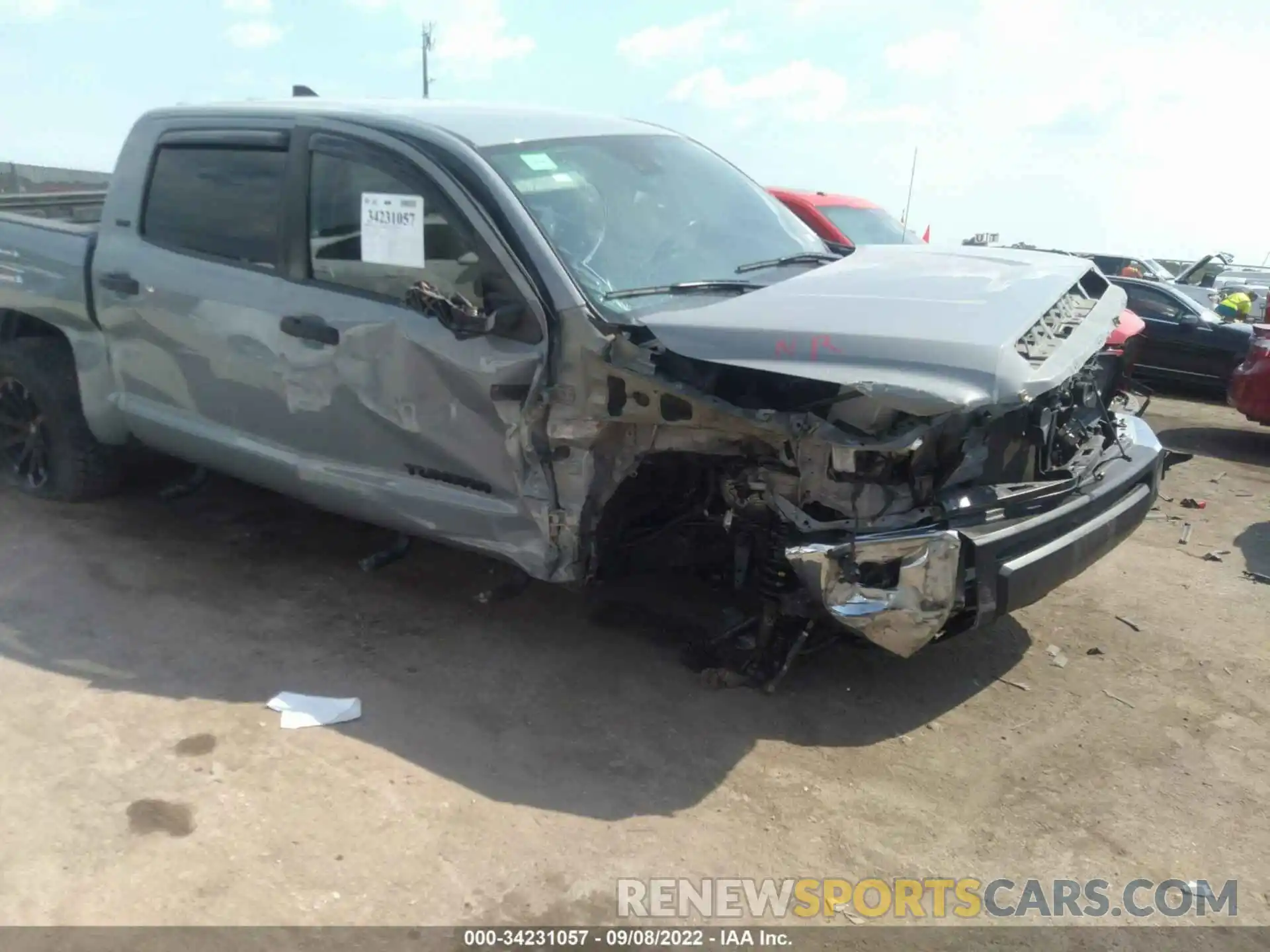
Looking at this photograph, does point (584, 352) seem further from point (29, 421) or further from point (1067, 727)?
point (29, 421)

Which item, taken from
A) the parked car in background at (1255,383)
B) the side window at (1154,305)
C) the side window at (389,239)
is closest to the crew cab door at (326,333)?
the side window at (389,239)

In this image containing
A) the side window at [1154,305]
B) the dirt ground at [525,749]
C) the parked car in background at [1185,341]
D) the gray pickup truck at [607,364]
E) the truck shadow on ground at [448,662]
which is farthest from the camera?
the side window at [1154,305]

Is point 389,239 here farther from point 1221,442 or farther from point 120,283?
point 1221,442

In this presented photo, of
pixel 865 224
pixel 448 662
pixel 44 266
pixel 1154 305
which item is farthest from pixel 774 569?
Answer: pixel 1154 305

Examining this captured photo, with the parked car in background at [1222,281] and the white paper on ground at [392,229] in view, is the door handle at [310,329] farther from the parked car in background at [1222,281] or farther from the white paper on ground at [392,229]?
the parked car in background at [1222,281]

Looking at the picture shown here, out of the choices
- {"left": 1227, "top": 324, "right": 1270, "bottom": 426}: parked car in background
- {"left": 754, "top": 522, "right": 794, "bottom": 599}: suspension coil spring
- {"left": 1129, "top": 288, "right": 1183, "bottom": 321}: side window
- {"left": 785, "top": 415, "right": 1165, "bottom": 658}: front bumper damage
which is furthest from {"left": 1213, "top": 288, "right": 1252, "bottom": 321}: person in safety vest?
{"left": 754, "top": 522, "right": 794, "bottom": 599}: suspension coil spring

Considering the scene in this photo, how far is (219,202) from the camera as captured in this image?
439cm

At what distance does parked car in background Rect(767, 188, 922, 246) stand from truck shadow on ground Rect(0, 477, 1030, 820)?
18.2ft

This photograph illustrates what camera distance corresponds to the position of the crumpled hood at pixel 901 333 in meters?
2.93

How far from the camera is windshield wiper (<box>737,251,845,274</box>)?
407 cm

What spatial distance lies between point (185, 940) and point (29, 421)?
12.2ft

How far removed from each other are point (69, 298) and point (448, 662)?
2.65 meters

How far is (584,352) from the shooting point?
341 centimetres

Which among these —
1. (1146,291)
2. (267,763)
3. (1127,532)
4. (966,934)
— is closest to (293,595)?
(267,763)
